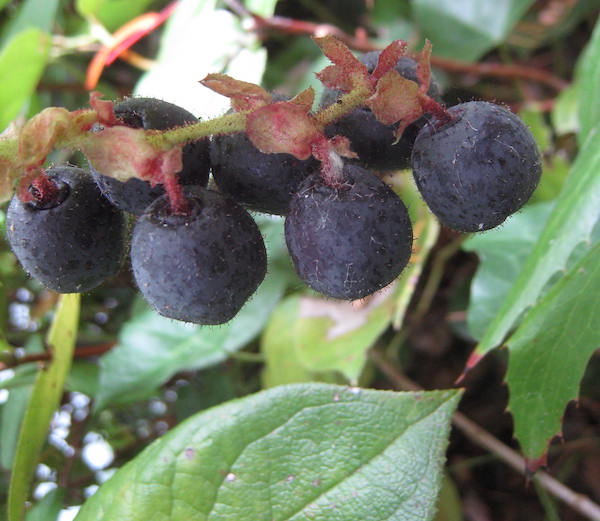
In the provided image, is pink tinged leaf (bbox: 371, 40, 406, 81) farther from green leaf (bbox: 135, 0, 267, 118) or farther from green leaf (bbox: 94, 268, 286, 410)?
green leaf (bbox: 94, 268, 286, 410)

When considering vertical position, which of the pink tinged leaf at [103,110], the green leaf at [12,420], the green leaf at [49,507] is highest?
the pink tinged leaf at [103,110]

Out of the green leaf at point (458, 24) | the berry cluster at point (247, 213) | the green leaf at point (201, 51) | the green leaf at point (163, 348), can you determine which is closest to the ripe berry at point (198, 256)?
the berry cluster at point (247, 213)

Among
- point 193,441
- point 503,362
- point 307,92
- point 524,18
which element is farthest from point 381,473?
point 524,18

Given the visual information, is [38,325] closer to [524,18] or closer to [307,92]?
[307,92]

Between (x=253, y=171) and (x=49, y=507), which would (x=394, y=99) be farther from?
(x=49, y=507)

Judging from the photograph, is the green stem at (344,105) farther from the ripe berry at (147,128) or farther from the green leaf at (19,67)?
the green leaf at (19,67)

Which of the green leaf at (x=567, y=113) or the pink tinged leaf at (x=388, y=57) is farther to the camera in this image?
the green leaf at (x=567, y=113)

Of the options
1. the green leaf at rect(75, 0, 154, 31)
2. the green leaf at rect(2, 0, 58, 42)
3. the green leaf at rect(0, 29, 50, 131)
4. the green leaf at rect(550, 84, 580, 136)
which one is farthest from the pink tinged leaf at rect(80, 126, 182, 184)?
the green leaf at rect(550, 84, 580, 136)
